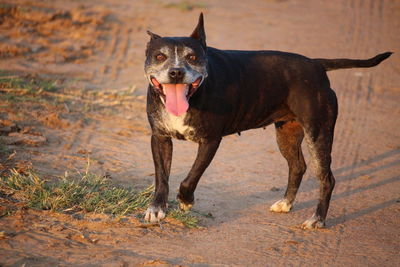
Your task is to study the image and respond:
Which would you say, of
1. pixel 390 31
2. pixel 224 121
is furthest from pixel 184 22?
pixel 224 121

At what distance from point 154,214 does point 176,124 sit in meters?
0.89

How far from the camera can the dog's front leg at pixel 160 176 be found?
229 inches

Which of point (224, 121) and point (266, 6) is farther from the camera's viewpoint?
point (266, 6)

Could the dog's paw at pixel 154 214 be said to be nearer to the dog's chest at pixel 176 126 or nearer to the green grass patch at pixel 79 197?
the green grass patch at pixel 79 197

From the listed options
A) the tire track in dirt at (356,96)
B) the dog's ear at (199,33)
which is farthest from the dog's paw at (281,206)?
the dog's ear at (199,33)

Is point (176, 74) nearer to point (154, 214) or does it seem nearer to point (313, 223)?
point (154, 214)

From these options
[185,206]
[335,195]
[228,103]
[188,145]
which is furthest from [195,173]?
[188,145]

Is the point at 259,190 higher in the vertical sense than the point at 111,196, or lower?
lower

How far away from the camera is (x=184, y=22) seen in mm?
15617

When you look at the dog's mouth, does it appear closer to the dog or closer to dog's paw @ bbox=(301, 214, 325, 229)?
the dog

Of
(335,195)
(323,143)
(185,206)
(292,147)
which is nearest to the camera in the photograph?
(185,206)

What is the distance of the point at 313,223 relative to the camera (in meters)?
6.32

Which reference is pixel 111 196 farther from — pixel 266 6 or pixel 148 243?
pixel 266 6

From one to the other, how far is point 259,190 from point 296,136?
2.81ft
